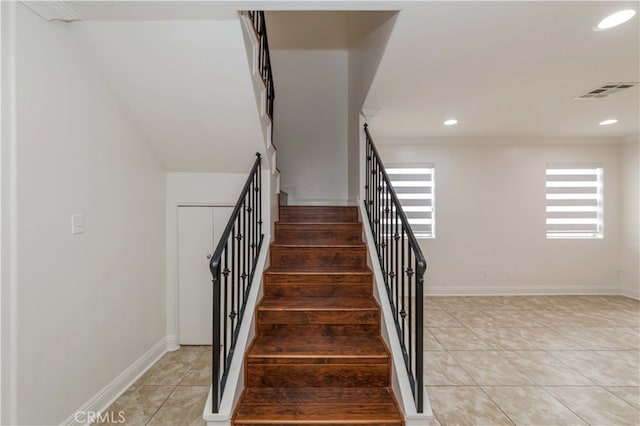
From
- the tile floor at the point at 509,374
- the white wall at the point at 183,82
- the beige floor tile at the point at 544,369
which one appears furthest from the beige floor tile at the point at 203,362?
the beige floor tile at the point at 544,369

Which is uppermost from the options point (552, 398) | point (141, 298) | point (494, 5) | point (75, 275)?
point (494, 5)

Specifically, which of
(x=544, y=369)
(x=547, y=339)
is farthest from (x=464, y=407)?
(x=547, y=339)

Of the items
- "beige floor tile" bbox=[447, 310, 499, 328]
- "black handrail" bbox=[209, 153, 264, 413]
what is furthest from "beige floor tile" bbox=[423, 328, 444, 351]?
"black handrail" bbox=[209, 153, 264, 413]

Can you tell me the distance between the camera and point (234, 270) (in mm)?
2469

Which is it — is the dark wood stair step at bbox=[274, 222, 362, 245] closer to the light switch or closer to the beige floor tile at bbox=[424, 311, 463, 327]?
the beige floor tile at bbox=[424, 311, 463, 327]

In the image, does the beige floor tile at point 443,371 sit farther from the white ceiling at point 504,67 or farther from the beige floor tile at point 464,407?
the white ceiling at point 504,67

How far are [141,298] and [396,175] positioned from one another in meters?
3.90

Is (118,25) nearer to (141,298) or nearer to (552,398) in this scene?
(141,298)

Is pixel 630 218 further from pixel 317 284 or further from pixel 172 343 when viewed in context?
pixel 172 343

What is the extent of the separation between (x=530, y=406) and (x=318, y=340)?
1.58 metres

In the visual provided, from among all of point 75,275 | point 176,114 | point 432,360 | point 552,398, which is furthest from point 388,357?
point 176,114

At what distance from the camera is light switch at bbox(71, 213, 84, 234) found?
6.00ft

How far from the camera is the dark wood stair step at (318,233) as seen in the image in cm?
315

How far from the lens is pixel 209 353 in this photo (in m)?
2.88
